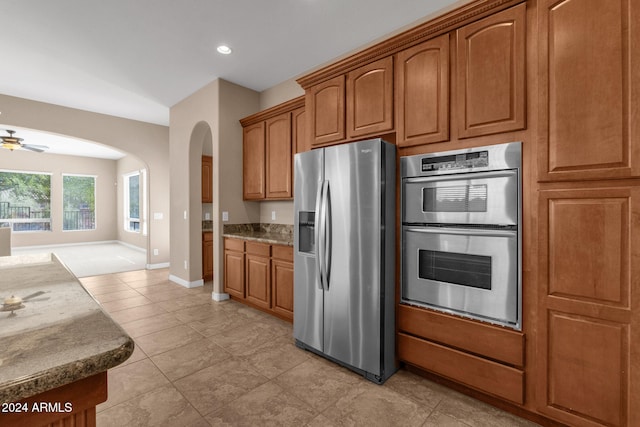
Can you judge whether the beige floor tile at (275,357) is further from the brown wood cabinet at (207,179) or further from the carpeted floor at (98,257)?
the carpeted floor at (98,257)

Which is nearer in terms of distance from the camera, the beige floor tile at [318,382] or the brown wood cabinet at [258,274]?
the beige floor tile at [318,382]

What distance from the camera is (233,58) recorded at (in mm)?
3525

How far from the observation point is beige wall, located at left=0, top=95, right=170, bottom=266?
4691 mm

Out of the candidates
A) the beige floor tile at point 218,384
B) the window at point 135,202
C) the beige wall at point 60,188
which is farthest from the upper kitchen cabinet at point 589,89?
the beige wall at point 60,188

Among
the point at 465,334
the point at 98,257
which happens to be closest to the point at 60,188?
the point at 98,257

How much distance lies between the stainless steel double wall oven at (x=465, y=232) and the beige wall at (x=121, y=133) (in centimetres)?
572

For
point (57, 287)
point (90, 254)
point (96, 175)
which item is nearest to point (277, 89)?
point (57, 287)

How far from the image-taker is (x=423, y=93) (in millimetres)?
2164

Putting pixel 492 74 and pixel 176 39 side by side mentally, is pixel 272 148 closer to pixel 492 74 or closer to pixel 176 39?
pixel 176 39

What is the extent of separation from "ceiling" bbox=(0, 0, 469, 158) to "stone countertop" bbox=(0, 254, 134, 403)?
2.62 m

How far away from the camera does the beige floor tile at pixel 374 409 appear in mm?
1814

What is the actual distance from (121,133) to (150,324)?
4212 mm

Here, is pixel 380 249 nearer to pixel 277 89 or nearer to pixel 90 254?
pixel 277 89

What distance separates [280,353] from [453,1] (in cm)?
344
